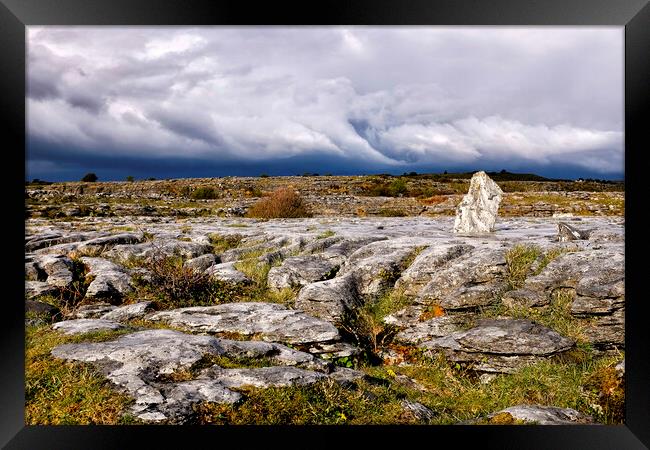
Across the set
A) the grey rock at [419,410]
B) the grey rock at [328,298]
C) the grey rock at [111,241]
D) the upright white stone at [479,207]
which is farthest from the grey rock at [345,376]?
the grey rock at [111,241]

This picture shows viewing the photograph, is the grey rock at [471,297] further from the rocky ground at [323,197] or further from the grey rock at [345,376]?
the rocky ground at [323,197]

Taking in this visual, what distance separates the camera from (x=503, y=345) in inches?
303

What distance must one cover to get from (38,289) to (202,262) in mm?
3376

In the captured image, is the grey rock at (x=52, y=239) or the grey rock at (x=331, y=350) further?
the grey rock at (x=52, y=239)

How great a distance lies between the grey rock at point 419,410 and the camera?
615 centimetres

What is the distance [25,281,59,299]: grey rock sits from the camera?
8.82 m

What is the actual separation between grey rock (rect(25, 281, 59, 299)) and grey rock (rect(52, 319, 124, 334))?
7.26ft

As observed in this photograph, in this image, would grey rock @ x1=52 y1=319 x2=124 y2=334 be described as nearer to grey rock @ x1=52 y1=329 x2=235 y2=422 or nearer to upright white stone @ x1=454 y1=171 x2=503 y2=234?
grey rock @ x1=52 y1=329 x2=235 y2=422

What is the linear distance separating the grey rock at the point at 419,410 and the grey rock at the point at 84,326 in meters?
4.30

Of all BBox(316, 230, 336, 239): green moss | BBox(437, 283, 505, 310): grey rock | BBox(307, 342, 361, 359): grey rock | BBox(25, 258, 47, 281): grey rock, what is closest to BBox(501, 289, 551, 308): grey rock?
BBox(437, 283, 505, 310): grey rock
